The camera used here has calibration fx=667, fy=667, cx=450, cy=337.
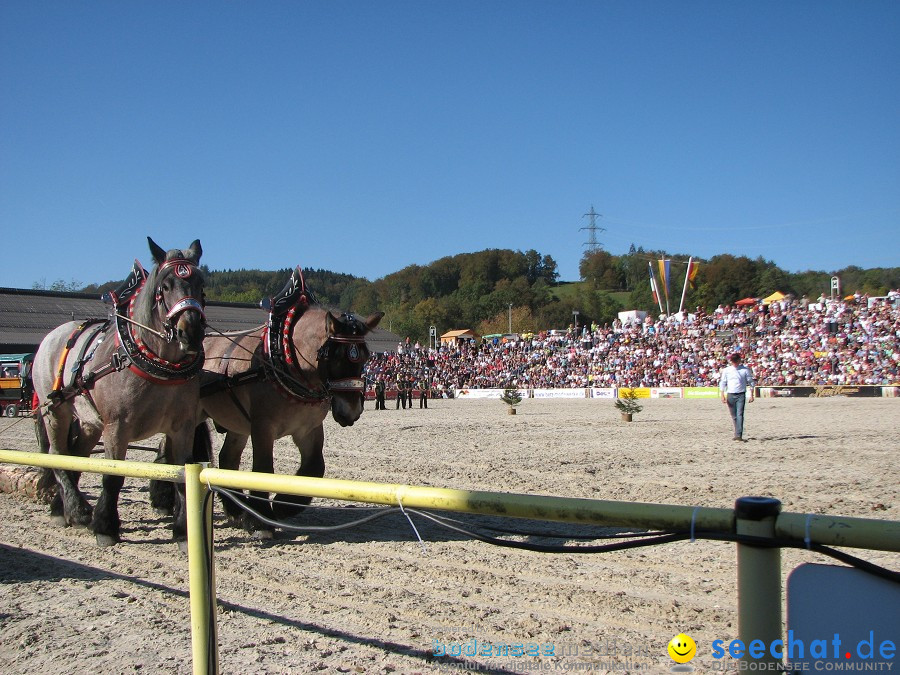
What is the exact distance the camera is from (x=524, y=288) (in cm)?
10575

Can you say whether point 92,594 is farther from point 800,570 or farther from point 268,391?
point 800,570

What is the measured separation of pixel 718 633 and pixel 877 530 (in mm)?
2087

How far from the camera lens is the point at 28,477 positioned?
7285 mm

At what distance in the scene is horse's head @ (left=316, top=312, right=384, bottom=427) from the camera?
5.50 metres

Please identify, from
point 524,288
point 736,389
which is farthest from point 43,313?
point 524,288

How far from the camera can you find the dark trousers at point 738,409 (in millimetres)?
12164

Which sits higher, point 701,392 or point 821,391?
point 821,391

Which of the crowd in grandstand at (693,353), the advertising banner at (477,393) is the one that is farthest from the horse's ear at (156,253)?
the advertising banner at (477,393)

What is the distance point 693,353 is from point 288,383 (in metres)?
31.8

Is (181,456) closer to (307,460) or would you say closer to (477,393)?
(307,460)

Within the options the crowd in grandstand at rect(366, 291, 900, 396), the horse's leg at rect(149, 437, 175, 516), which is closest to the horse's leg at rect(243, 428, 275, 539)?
the horse's leg at rect(149, 437, 175, 516)

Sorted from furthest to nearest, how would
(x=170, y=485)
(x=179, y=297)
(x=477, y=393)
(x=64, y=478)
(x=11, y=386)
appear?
(x=477, y=393), (x=11, y=386), (x=170, y=485), (x=64, y=478), (x=179, y=297)

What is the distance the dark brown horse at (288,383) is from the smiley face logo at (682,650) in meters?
3.27

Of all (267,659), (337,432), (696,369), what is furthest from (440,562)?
(696,369)
